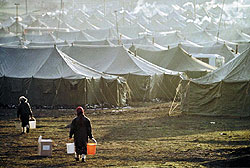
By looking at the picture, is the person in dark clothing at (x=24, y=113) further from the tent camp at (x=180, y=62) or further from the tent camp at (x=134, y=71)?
the tent camp at (x=180, y=62)

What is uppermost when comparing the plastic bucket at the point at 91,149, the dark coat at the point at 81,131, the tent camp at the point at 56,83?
the dark coat at the point at 81,131

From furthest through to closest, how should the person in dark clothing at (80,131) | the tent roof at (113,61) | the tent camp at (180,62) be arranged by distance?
the tent camp at (180,62), the tent roof at (113,61), the person in dark clothing at (80,131)

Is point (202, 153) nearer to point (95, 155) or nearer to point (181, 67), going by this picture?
point (95, 155)

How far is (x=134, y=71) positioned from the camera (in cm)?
3119

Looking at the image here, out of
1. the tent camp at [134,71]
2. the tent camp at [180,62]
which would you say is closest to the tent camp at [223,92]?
the tent camp at [134,71]

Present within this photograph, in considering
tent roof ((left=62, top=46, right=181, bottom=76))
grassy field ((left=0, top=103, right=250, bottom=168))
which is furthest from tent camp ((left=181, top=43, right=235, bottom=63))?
grassy field ((left=0, top=103, right=250, bottom=168))

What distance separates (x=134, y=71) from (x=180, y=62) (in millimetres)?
6529

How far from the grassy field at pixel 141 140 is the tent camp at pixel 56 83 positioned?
203 centimetres

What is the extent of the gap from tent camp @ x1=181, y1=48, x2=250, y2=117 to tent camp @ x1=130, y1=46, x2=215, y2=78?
11944 mm

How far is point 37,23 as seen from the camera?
307ft

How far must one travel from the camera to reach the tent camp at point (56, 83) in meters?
26.9

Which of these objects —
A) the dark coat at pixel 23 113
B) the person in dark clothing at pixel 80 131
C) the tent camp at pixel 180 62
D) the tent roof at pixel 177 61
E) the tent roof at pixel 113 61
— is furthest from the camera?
the tent roof at pixel 177 61

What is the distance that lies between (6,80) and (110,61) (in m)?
7.31

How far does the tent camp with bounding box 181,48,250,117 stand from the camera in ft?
71.0
